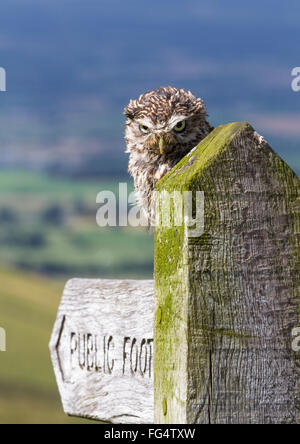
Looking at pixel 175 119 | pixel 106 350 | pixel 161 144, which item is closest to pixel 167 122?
pixel 175 119

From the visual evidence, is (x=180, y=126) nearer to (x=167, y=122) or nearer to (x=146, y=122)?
(x=167, y=122)

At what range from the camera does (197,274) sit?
4.64 ft

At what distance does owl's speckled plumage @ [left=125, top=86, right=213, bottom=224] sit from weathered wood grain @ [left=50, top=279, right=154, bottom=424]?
149cm

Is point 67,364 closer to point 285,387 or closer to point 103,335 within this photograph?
point 103,335

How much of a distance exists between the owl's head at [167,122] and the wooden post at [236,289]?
2.28m

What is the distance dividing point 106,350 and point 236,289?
0.96m

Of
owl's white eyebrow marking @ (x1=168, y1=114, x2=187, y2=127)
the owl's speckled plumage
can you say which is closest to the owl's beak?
the owl's speckled plumage

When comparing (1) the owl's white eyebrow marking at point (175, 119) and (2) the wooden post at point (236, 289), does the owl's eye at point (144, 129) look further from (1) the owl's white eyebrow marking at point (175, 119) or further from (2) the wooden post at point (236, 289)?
(2) the wooden post at point (236, 289)

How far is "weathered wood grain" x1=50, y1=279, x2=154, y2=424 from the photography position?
2125 millimetres

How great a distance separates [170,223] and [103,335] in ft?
3.03

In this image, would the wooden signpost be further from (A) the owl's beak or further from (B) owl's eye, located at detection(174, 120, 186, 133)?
(B) owl's eye, located at detection(174, 120, 186, 133)

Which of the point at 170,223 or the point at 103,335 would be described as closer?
the point at 170,223

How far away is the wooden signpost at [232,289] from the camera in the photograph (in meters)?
1.42
